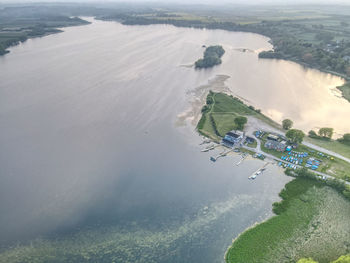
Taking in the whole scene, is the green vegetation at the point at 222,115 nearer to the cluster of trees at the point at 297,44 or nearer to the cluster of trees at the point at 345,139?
the cluster of trees at the point at 345,139

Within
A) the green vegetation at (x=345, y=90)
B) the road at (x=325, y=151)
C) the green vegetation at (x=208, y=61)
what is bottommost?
the road at (x=325, y=151)

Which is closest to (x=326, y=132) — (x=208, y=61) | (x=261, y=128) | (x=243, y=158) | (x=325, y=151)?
(x=325, y=151)

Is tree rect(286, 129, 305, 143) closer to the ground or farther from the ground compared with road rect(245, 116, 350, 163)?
farther from the ground

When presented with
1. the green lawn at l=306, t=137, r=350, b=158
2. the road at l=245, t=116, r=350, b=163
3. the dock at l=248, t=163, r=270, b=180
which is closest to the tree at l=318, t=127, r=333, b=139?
the green lawn at l=306, t=137, r=350, b=158

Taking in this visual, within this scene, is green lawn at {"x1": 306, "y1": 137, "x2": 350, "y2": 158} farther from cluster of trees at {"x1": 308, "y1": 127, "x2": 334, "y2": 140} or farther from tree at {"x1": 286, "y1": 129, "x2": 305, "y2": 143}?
tree at {"x1": 286, "y1": 129, "x2": 305, "y2": 143}

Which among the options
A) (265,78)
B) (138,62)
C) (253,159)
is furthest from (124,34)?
(253,159)

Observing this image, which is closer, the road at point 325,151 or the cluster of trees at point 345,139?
the road at point 325,151

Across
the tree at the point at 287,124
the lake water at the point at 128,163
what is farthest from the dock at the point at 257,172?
the tree at the point at 287,124
